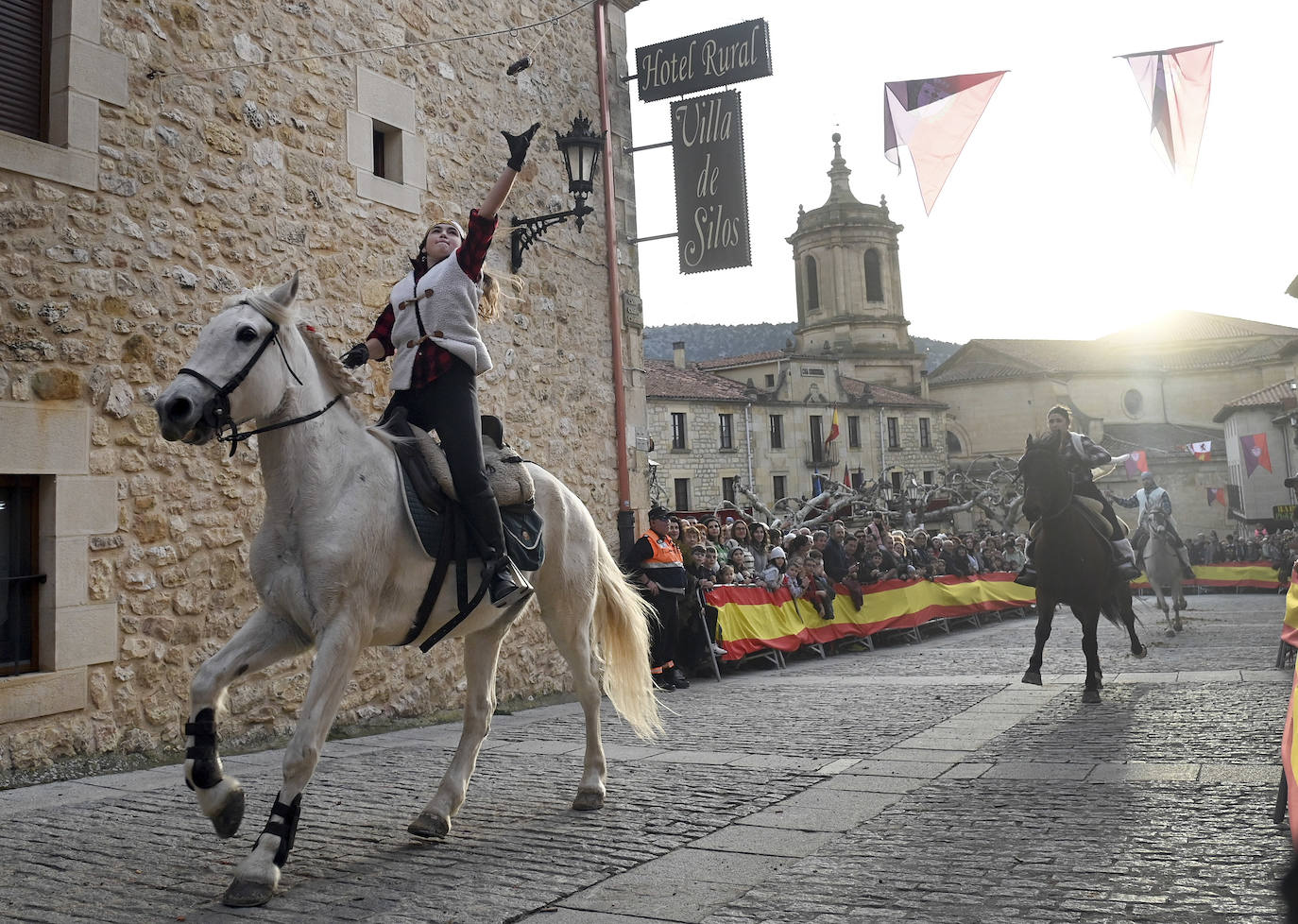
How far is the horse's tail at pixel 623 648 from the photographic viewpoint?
20.2 feet

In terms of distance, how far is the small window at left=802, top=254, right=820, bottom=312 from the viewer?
2968 inches


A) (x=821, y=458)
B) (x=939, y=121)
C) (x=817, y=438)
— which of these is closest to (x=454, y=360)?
(x=939, y=121)

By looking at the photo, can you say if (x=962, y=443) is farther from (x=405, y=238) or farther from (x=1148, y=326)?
(x=405, y=238)

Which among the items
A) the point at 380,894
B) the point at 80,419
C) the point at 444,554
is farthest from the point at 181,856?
the point at 80,419

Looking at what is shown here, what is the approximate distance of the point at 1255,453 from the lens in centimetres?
4431

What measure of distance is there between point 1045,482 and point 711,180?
17.9 ft

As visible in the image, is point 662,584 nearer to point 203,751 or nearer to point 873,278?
point 203,751

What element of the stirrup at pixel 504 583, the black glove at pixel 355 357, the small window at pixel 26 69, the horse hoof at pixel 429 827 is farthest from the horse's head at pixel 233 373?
the small window at pixel 26 69

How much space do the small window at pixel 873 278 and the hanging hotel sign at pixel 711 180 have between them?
63259 mm

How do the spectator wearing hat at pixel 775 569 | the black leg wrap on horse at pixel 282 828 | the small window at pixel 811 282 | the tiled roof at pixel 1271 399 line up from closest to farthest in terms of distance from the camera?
the black leg wrap on horse at pixel 282 828 → the spectator wearing hat at pixel 775 569 → the tiled roof at pixel 1271 399 → the small window at pixel 811 282

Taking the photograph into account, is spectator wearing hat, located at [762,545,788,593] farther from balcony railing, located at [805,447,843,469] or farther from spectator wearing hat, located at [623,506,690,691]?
balcony railing, located at [805,447,843,469]

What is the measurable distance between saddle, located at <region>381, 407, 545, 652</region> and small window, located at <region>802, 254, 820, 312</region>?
71800mm

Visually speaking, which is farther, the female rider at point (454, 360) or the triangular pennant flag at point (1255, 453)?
the triangular pennant flag at point (1255, 453)

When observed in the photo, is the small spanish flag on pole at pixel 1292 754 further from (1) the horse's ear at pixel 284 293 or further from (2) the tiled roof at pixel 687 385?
(2) the tiled roof at pixel 687 385
